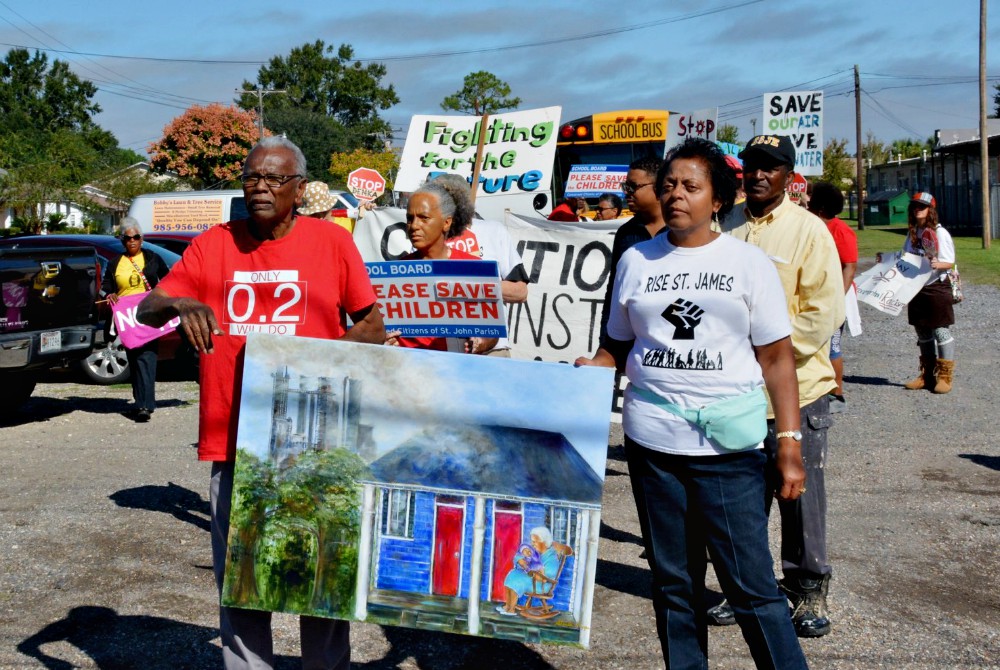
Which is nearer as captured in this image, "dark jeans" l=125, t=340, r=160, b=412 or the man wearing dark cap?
the man wearing dark cap

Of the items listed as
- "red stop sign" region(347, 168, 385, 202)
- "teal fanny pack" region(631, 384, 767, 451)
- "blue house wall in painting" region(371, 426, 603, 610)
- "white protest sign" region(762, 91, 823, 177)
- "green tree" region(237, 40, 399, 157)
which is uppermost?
"green tree" region(237, 40, 399, 157)

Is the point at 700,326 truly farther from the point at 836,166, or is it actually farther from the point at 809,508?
the point at 836,166

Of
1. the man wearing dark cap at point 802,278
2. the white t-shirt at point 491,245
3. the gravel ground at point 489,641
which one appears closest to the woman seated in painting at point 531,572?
the gravel ground at point 489,641

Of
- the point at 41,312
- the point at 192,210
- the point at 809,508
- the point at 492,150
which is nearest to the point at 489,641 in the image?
the point at 809,508

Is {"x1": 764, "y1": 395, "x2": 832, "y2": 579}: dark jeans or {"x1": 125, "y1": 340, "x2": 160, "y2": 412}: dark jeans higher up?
{"x1": 125, "y1": 340, "x2": 160, "y2": 412}: dark jeans

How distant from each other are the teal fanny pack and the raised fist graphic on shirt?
0.74 feet

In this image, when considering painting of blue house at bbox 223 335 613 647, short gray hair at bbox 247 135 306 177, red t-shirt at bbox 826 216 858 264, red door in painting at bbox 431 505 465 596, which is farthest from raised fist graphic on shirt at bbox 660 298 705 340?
red t-shirt at bbox 826 216 858 264

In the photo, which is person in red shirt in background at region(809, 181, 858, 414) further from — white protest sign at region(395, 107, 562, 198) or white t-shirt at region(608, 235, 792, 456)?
white t-shirt at region(608, 235, 792, 456)

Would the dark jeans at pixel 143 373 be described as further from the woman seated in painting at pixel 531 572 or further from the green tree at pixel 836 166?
the green tree at pixel 836 166

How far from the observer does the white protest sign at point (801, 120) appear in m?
14.6

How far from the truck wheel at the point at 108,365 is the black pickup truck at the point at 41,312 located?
1839mm

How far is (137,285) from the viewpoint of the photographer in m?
11.2

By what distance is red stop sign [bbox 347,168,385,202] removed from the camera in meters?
16.5

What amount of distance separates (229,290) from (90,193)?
57.0 metres
